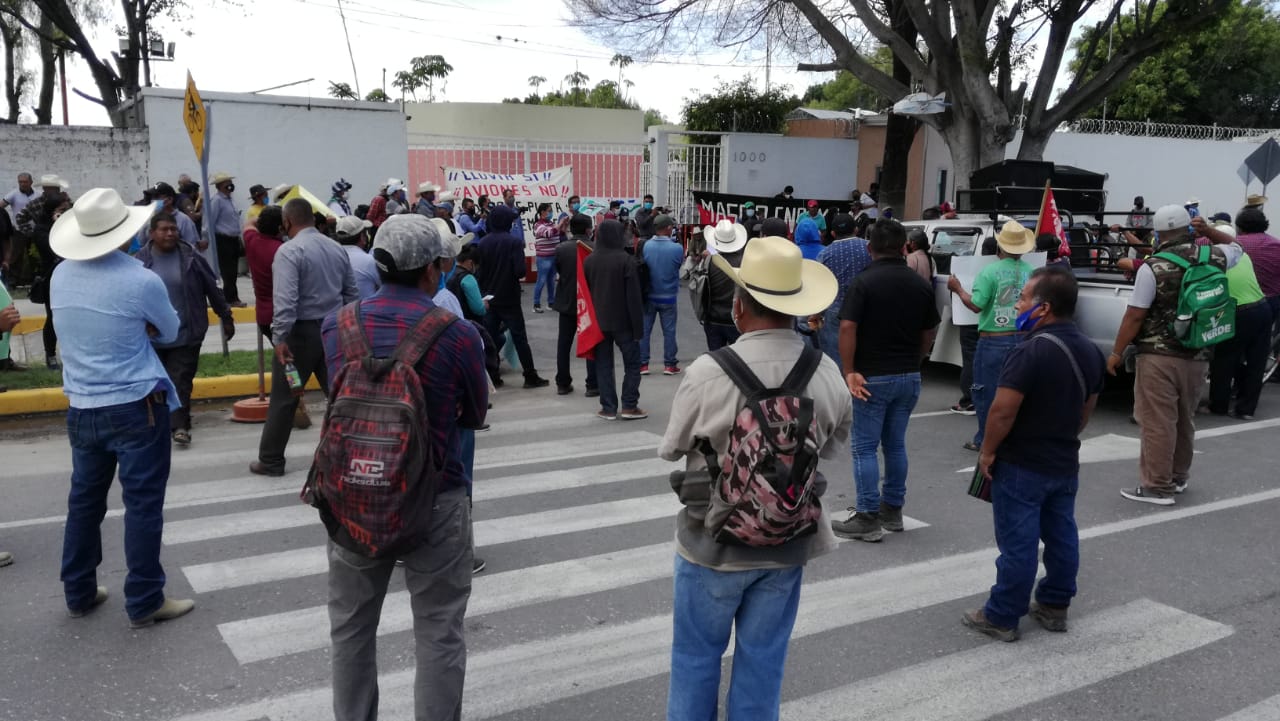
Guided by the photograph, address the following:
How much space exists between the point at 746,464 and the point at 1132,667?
2522mm

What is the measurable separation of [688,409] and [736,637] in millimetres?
735

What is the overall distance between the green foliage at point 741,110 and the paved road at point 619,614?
86.7 ft

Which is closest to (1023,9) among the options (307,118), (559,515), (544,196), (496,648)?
(544,196)

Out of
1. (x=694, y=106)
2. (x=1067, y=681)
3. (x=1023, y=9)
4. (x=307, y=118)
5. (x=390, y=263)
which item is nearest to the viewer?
(x=390, y=263)

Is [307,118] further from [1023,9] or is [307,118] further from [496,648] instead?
[496,648]

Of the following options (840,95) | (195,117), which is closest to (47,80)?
(195,117)

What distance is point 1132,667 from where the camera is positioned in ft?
14.7

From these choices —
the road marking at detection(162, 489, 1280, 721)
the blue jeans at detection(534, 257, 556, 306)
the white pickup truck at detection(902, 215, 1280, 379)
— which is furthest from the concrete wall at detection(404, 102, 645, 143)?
the road marking at detection(162, 489, 1280, 721)

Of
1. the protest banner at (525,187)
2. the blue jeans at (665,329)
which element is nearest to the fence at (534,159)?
the protest banner at (525,187)

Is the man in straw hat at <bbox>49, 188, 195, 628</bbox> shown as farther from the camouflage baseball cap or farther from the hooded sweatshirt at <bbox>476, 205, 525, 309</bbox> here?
the hooded sweatshirt at <bbox>476, 205, 525, 309</bbox>

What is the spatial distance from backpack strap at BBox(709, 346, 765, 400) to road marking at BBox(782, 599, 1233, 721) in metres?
1.59

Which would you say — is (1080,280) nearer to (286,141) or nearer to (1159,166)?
(286,141)

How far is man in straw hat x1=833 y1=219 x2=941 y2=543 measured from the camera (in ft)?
19.3

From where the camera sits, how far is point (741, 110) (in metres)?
32.8
